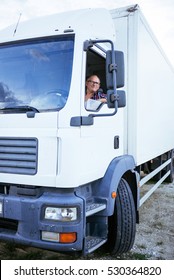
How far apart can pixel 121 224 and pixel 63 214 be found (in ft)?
3.69

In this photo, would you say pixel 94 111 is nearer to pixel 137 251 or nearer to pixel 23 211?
pixel 23 211

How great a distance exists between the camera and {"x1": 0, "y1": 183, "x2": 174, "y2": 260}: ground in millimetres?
3410

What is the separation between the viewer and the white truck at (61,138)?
2424 millimetres

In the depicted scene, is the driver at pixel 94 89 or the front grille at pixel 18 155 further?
the driver at pixel 94 89

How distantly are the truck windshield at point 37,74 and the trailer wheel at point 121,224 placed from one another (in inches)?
54.9

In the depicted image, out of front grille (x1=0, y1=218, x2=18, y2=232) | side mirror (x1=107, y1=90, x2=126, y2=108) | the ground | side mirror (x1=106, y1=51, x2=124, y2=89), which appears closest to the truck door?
side mirror (x1=107, y1=90, x2=126, y2=108)

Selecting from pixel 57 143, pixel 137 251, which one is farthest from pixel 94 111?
pixel 137 251

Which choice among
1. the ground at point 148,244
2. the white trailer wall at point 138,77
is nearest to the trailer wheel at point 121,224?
the ground at point 148,244

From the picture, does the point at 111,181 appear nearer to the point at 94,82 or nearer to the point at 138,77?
the point at 94,82

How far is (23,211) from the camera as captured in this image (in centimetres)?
247

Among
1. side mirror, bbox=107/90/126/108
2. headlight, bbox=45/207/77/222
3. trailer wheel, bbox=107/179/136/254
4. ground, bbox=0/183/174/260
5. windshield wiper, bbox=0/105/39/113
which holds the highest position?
side mirror, bbox=107/90/126/108

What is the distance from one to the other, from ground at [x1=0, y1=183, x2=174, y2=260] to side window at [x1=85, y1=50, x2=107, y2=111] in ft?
5.25

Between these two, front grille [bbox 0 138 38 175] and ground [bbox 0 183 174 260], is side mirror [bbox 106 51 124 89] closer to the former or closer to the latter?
front grille [bbox 0 138 38 175]

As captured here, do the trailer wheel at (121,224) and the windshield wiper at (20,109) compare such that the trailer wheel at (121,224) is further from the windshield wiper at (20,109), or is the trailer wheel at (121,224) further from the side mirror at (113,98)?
the windshield wiper at (20,109)
